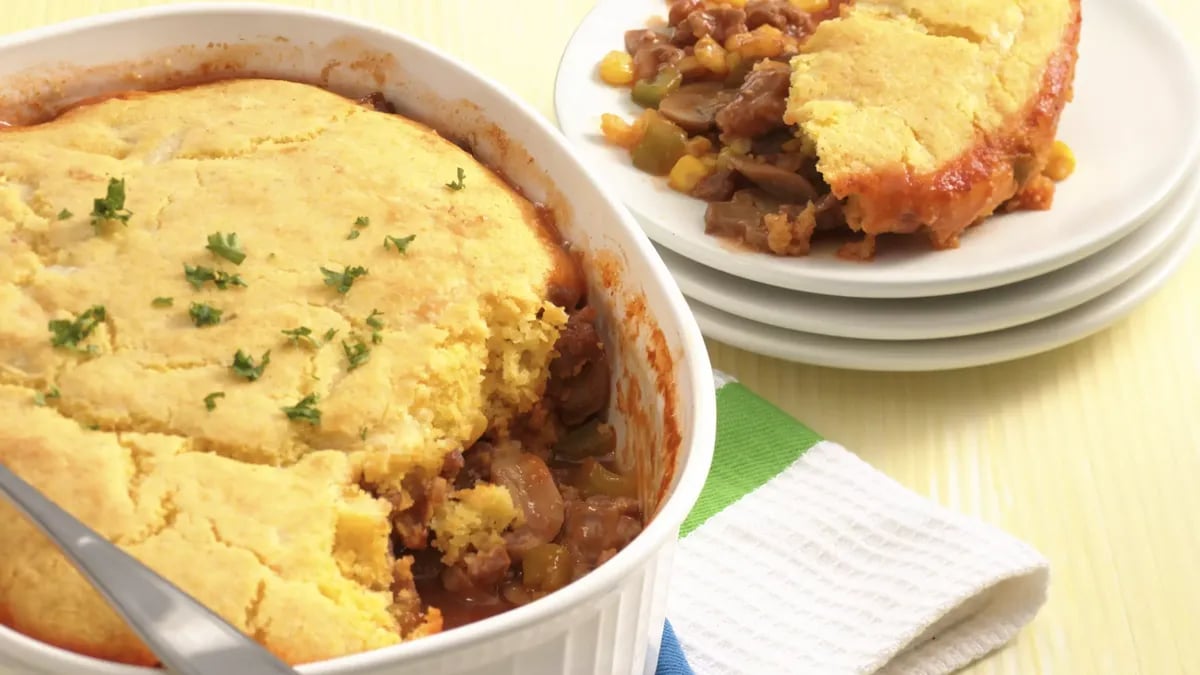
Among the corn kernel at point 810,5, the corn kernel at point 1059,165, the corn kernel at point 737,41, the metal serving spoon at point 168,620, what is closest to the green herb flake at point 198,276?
the metal serving spoon at point 168,620

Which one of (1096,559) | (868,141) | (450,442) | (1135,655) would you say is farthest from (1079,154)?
(450,442)

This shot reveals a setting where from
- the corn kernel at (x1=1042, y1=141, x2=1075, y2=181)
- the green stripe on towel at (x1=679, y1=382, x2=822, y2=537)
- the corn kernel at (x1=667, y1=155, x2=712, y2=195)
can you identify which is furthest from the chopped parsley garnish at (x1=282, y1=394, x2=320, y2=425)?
the corn kernel at (x1=1042, y1=141, x2=1075, y2=181)

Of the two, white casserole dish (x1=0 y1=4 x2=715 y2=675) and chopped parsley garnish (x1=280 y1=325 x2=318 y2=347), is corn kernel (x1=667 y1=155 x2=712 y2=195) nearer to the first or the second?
white casserole dish (x1=0 y1=4 x2=715 y2=675)

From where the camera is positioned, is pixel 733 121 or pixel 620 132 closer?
pixel 733 121

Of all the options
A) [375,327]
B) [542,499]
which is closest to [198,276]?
[375,327]

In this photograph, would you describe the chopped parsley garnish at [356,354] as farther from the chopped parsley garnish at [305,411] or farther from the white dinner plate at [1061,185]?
the white dinner plate at [1061,185]

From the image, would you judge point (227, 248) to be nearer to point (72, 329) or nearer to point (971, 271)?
point (72, 329)

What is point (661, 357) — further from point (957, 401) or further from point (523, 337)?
point (957, 401)
